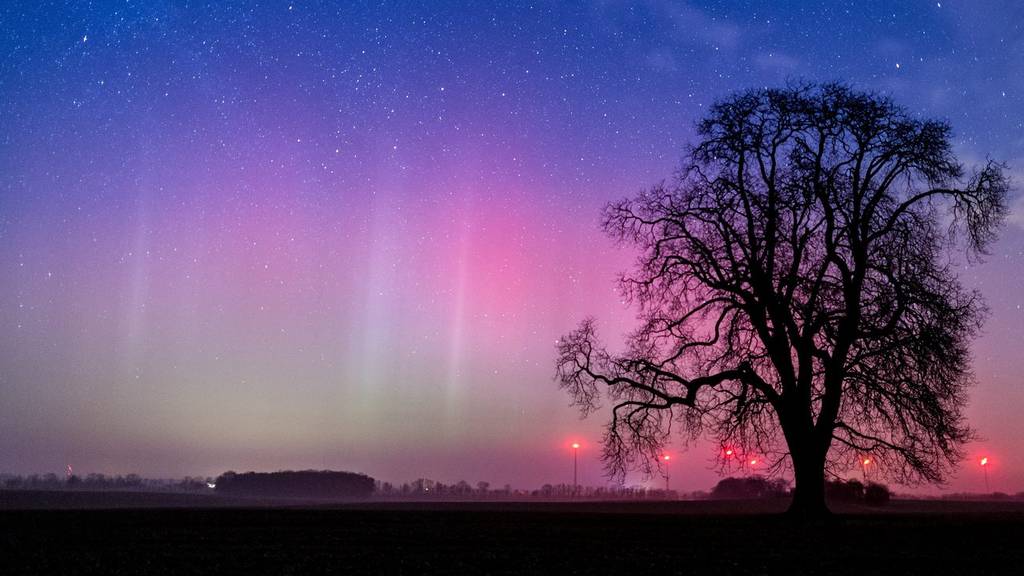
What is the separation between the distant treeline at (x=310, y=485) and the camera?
162 meters

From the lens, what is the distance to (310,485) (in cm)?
16362

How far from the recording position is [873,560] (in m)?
13.3

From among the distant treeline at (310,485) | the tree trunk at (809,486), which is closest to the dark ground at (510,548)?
the tree trunk at (809,486)

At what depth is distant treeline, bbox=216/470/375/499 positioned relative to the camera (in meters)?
162

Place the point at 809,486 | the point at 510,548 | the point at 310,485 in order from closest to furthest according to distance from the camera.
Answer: the point at 510,548, the point at 809,486, the point at 310,485

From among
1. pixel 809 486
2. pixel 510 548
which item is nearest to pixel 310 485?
pixel 809 486

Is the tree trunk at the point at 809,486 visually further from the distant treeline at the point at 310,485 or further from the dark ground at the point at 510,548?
the distant treeline at the point at 310,485

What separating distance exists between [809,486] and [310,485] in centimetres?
14895

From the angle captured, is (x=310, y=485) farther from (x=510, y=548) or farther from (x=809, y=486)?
(x=510, y=548)

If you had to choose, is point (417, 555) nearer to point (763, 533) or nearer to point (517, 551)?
point (517, 551)

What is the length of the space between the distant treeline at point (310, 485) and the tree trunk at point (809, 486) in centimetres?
14114

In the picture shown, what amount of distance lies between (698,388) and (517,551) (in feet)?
45.7

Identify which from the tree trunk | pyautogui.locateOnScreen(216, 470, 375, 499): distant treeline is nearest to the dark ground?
the tree trunk

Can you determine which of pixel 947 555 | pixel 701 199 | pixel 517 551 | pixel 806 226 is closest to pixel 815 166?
pixel 806 226
